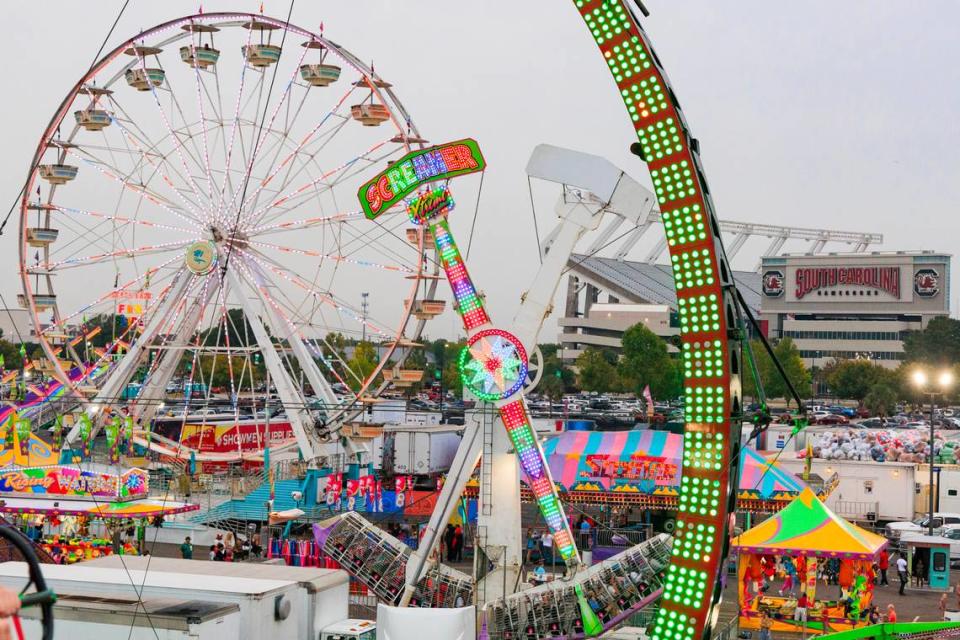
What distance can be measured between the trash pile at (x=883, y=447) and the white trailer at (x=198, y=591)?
25533 millimetres

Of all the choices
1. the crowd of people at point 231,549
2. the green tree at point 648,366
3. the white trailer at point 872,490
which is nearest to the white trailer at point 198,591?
the crowd of people at point 231,549

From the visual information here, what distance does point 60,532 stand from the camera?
2928cm

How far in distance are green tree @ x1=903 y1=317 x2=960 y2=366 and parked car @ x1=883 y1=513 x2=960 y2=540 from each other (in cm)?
6660

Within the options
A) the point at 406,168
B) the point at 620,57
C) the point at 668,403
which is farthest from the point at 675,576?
the point at 668,403

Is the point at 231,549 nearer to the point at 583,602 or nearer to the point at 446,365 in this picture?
the point at 583,602

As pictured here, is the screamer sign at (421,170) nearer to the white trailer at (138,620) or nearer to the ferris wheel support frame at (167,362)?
the white trailer at (138,620)

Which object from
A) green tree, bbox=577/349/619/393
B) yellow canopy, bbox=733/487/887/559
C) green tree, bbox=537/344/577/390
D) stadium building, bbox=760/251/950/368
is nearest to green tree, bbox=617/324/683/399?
green tree, bbox=577/349/619/393

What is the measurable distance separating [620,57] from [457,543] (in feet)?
71.3

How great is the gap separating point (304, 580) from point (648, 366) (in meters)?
74.6

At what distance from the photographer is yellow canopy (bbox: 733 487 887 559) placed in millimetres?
22781

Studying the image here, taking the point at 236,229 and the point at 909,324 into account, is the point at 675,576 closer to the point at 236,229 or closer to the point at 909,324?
the point at 236,229

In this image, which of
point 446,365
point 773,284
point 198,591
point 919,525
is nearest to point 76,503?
point 198,591

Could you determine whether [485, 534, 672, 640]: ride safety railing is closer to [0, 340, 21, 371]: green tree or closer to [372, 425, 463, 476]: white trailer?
[372, 425, 463, 476]: white trailer

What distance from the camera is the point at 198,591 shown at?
1478cm
